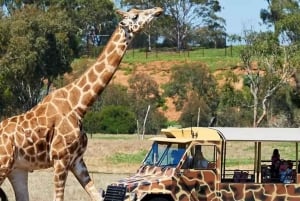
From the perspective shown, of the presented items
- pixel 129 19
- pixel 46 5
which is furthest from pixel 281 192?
pixel 46 5

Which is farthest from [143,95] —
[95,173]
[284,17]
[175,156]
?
[175,156]

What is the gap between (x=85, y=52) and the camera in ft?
313

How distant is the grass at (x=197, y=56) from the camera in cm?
8850

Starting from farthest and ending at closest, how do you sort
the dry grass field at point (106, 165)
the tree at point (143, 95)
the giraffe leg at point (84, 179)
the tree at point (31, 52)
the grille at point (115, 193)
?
the tree at point (143, 95), the tree at point (31, 52), the dry grass field at point (106, 165), the grille at point (115, 193), the giraffe leg at point (84, 179)

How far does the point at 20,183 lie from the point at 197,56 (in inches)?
3160

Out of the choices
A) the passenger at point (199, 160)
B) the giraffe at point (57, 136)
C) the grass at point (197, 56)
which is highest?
the giraffe at point (57, 136)

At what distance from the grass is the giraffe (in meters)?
72.5

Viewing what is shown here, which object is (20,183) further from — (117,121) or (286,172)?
(117,121)

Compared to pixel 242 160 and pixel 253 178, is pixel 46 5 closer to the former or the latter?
pixel 242 160

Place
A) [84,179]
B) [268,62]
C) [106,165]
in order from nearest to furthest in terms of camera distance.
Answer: [84,179]
[106,165]
[268,62]

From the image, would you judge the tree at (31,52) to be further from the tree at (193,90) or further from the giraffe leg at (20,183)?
the giraffe leg at (20,183)

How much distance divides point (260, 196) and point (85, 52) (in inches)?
3109

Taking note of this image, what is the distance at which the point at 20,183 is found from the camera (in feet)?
46.0

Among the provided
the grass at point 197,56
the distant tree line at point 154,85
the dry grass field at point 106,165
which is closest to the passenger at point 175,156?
the dry grass field at point 106,165
